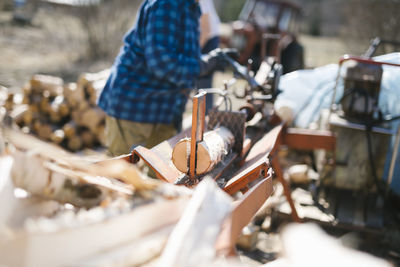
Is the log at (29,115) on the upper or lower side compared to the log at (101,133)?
upper

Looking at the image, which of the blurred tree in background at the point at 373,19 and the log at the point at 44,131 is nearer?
the log at the point at 44,131

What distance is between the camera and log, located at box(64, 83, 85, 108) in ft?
15.8

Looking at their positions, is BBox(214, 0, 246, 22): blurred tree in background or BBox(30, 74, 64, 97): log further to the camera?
BBox(214, 0, 246, 22): blurred tree in background

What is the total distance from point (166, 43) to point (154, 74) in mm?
247

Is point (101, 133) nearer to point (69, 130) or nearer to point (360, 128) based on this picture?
point (69, 130)

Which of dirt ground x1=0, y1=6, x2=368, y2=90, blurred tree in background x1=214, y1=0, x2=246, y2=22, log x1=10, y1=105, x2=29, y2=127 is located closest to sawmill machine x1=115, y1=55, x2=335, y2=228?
log x1=10, y1=105, x2=29, y2=127

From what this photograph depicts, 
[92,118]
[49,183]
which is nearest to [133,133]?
[49,183]

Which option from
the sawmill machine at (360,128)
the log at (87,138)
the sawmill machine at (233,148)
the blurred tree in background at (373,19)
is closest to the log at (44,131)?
the log at (87,138)

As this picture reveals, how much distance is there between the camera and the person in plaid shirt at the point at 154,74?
242cm

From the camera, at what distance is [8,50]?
10.4 m

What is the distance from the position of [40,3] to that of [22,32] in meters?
1.71

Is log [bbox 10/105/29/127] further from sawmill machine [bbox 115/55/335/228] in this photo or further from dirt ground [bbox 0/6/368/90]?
sawmill machine [bbox 115/55/335/228]

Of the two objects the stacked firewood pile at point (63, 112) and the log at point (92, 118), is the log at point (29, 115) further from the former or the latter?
the log at point (92, 118)

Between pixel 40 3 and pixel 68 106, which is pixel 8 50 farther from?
pixel 68 106
